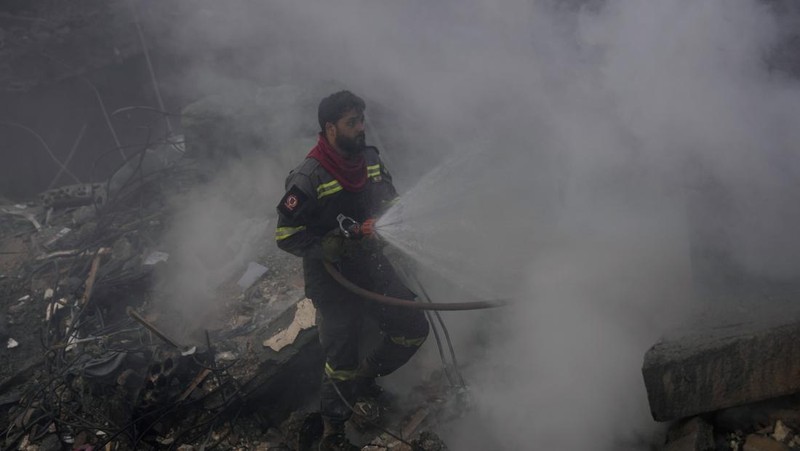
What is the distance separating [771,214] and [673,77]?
105 centimetres

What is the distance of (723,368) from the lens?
2.42 metres

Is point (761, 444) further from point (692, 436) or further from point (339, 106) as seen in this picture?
point (339, 106)

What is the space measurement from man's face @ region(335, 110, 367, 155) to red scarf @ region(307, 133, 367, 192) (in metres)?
0.07

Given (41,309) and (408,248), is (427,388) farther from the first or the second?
(41,309)

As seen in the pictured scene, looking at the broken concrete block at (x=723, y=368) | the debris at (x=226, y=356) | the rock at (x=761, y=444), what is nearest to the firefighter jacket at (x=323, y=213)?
the debris at (x=226, y=356)

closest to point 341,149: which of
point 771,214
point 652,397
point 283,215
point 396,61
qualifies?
point 283,215

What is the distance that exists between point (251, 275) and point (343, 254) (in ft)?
9.82

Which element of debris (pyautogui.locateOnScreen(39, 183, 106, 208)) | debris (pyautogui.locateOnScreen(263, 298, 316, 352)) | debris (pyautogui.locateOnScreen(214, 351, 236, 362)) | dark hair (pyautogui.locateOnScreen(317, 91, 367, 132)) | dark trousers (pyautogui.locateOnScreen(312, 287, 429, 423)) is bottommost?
debris (pyautogui.locateOnScreen(39, 183, 106, 208))

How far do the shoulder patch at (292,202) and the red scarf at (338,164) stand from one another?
9.9 inches

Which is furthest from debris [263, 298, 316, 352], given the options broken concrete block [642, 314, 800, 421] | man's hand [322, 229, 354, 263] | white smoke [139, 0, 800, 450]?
broken concrete block [642, 314, 800, 421]

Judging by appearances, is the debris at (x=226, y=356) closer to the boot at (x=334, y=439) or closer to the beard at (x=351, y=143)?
the boot at (x=334, y=439)

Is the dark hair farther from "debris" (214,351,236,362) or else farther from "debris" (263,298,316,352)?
"debris" (214,351,236,362)

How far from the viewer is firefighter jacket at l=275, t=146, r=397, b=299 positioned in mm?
3480

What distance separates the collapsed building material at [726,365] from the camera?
91.9 inches
